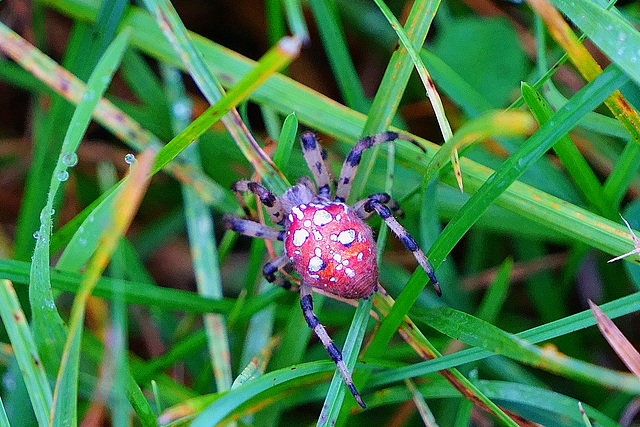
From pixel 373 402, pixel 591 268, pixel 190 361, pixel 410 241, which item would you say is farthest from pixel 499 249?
pixel 190 361

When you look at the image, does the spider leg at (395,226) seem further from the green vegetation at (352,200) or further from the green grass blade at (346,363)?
the green grass blade at (346,363)

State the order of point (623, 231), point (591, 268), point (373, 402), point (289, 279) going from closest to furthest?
point (623, 231) < point (373, 402) < point (289, 279) < point (591, 268)

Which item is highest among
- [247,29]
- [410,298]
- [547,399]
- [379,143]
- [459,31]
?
[247,29]

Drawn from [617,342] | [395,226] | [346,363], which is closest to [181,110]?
[395,226]

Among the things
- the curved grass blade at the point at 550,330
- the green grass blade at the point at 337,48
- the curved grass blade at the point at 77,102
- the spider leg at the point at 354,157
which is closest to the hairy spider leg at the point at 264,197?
the curved grass blade at the point at 77,102

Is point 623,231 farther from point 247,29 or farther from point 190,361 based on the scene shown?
point 247,29

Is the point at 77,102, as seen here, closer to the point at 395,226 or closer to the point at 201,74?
the point at 201,74

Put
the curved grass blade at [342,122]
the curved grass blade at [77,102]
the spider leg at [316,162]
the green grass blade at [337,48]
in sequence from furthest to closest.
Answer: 1. the spider leg at [316,162]
2. the green grass blade at [337,48]
3. the curved grass blade at [77,102]
4. the curved grass blade at [342,122]
